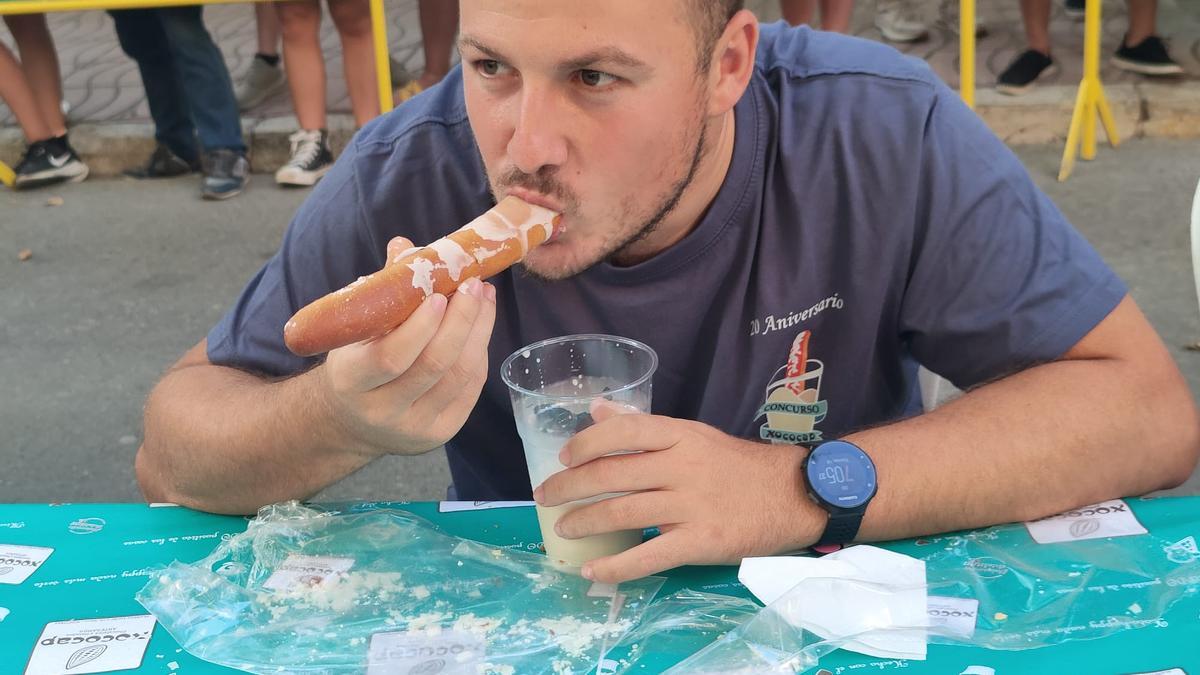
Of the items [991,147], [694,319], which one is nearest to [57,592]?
[694,319]

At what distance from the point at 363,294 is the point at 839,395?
1.00 meters

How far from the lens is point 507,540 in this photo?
165 centimetres

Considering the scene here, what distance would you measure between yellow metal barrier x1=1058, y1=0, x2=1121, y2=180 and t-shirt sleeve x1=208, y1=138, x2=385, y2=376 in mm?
4483

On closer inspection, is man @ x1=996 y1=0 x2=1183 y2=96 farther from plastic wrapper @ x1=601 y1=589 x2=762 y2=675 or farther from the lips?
plastic wrapper @ x1=601 y1=589 x2=762 y2=675

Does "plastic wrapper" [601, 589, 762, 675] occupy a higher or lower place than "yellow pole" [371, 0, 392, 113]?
higher

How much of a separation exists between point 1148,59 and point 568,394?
5.75 meters

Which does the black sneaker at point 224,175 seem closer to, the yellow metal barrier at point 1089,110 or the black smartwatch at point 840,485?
the yellow metal barrier at point 1089,110

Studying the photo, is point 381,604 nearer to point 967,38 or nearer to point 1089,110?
point 967,38

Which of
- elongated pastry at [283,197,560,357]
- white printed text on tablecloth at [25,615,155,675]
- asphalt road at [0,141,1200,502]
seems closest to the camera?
elongated pastry at [283,197,560,357]

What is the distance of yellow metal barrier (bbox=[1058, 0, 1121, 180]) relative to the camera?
5.62 meters

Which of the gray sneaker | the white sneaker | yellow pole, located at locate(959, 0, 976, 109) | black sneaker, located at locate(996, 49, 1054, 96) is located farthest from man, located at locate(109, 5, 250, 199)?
black sneaker, located at locate(996, 49, 1054, 96)

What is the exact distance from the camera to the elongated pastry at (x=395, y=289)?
4.21 feet

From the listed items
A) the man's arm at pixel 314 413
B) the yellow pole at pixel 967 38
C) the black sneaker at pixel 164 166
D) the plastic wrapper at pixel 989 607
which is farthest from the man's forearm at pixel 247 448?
the black sneaker at pixel 164 166

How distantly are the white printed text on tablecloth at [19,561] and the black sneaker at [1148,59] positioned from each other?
6158mm
